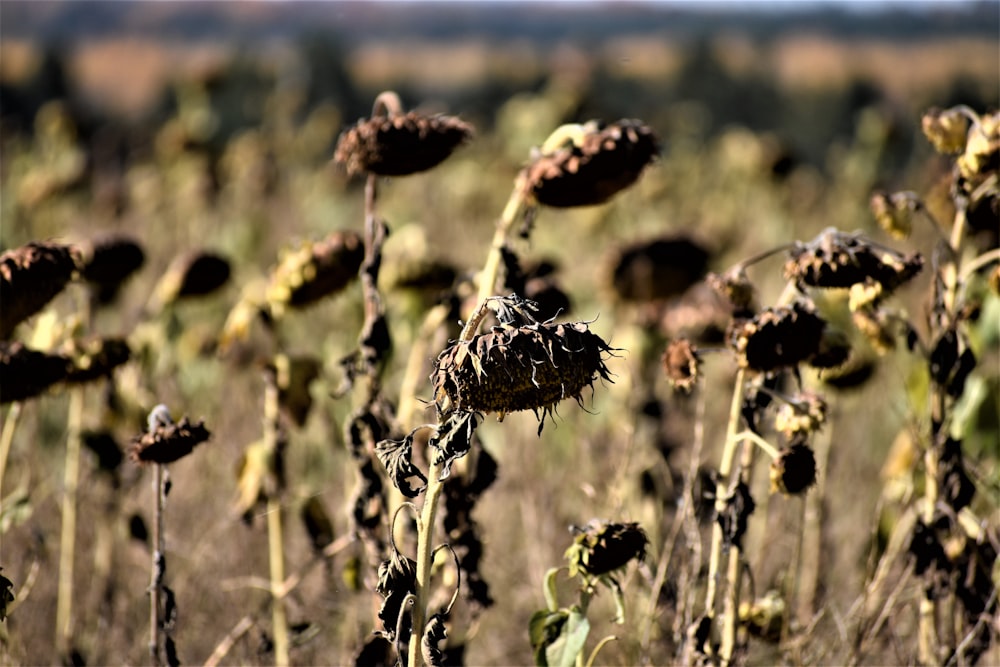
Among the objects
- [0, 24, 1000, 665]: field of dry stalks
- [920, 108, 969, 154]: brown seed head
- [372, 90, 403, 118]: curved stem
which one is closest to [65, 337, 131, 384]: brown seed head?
[0, 24, 1000, 665]: field of dry stalks

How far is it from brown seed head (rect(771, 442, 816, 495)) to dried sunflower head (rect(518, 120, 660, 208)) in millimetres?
491

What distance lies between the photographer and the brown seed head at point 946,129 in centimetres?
173

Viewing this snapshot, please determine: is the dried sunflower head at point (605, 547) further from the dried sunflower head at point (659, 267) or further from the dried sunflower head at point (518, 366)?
the dried sunflower head at point (659, 267)

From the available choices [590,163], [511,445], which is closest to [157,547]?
[590,163]

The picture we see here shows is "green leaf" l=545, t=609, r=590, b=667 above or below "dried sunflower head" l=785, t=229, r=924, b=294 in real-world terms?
below

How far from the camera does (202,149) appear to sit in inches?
222

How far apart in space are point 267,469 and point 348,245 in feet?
1.56

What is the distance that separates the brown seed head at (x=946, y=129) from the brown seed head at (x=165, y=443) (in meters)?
1.30

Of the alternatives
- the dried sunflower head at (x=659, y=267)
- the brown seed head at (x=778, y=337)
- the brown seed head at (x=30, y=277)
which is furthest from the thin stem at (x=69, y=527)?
the dried sunflower head at (x=659, y=267)

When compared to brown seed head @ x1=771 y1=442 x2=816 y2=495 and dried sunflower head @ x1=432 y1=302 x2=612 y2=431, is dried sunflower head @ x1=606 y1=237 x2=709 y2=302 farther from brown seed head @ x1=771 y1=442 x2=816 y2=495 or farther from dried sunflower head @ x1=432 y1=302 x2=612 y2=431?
dried sunflower head @ x1=432 y1=302 x2=612 y2=431

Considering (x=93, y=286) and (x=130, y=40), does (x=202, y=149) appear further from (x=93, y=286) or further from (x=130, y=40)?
(x=130, y=40)

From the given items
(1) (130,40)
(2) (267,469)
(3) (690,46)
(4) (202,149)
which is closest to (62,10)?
(1) (130,40)

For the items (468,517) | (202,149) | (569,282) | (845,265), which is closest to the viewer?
(845,265)

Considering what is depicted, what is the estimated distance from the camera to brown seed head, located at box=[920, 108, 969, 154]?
1734 millimetres
